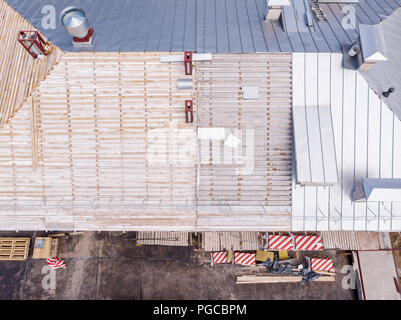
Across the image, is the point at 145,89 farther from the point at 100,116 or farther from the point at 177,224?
the point at 177,224

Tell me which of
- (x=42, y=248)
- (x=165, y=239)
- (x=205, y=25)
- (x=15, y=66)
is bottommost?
(x=42, y=248)

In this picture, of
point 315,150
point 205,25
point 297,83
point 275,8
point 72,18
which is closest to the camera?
point 72,18

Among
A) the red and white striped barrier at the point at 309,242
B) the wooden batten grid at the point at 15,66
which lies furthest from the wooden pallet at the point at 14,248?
the red and white striped barrier at the point at 309,242

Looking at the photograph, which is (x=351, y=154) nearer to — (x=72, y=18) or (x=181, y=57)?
(x=181, y=57)

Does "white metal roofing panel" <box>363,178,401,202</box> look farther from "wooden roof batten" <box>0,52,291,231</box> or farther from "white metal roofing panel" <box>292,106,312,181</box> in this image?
"wooden roof batten" <box>0,52,291,231</box>

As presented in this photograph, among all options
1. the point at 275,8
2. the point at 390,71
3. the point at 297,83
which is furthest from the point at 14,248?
the point at 390,71

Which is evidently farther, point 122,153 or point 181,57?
point 122,153

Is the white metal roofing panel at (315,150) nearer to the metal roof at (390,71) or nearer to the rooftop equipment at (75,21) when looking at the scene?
the metal roof at (390,71)

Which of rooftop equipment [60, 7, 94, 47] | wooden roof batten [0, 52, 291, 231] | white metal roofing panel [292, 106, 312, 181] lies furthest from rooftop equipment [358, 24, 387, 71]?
rooftop equipment [60, 7, 94, 47]
